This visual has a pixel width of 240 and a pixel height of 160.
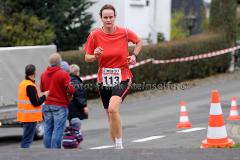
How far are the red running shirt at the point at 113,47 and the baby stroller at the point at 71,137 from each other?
9.94 feet

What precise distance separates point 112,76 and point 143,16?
2610 cm

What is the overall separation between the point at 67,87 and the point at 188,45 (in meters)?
16.9

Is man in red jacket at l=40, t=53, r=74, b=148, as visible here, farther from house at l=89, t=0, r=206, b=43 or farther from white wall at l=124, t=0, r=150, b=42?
white wall at l=124, t=0, r=150, b=42

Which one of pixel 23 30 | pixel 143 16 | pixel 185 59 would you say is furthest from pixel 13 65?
pixel 143 16

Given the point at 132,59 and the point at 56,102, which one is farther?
the point at 56,102

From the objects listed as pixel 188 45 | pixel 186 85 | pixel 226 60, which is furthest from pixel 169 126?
pixel 226 60

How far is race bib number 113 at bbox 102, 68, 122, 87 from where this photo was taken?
938cm

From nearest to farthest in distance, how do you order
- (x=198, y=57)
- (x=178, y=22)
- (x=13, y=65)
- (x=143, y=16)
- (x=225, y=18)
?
(x=13, y=65)
(x=198, y=57)
(x=225, y=18)
(x=143, y=16)
(x=178, y=22)

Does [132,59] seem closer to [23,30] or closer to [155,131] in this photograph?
[155,131]

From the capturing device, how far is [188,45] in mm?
28312

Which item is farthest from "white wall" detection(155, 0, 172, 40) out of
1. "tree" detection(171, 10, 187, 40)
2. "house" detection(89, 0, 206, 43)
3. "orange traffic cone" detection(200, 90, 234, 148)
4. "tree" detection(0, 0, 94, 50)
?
"orange traffic cone" detection(200, 90, 234, 148)

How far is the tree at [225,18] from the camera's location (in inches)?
1217

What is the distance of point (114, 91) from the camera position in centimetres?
941

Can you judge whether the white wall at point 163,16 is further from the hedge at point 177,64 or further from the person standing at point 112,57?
the person standing at point 112,57
